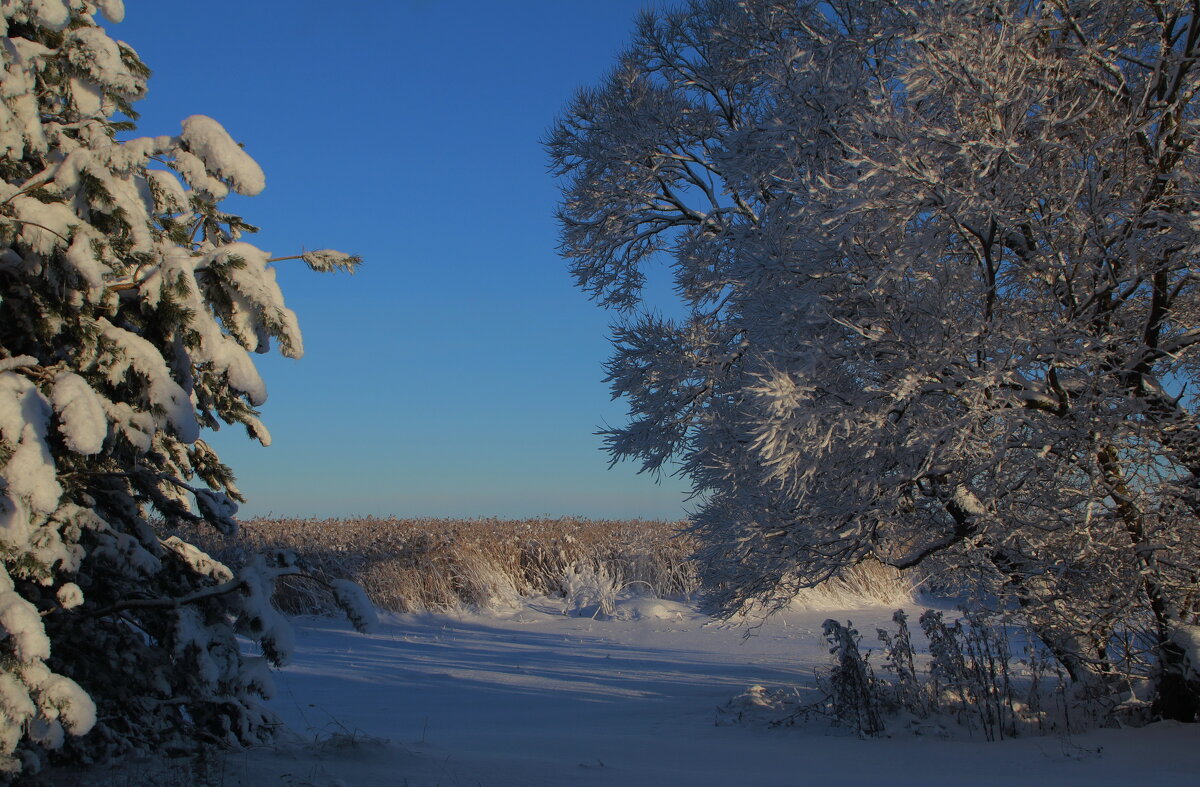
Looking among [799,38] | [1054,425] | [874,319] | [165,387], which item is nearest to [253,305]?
[165,387]

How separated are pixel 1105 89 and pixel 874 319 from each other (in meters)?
2.03

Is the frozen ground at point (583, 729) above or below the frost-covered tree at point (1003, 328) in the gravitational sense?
below

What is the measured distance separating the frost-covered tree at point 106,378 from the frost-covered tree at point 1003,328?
9.13ft

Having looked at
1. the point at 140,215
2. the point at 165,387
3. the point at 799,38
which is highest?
the point at 799,38

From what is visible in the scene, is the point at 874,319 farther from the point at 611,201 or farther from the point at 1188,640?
the point at 611,201

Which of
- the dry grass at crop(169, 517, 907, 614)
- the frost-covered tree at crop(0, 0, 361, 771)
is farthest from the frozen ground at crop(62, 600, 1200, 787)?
the dry grass at crop(169, 517, 907, 614)

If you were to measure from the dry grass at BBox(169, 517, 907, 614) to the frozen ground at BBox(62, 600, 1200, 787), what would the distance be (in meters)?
0.86

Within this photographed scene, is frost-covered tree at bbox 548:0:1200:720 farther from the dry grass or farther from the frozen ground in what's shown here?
the dry grass

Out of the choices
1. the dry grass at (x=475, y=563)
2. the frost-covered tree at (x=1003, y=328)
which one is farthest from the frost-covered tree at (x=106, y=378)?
the dry grass at (x=475, y=563)

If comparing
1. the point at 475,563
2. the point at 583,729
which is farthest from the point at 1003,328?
the point at 475,563

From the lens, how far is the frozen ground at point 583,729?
13.5 feet

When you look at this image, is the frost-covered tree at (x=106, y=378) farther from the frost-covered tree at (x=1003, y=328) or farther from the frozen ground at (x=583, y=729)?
the frost-covered tree at (x=1003, y=328)

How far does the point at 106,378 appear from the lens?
3.34 metres

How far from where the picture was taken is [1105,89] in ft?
16.9
